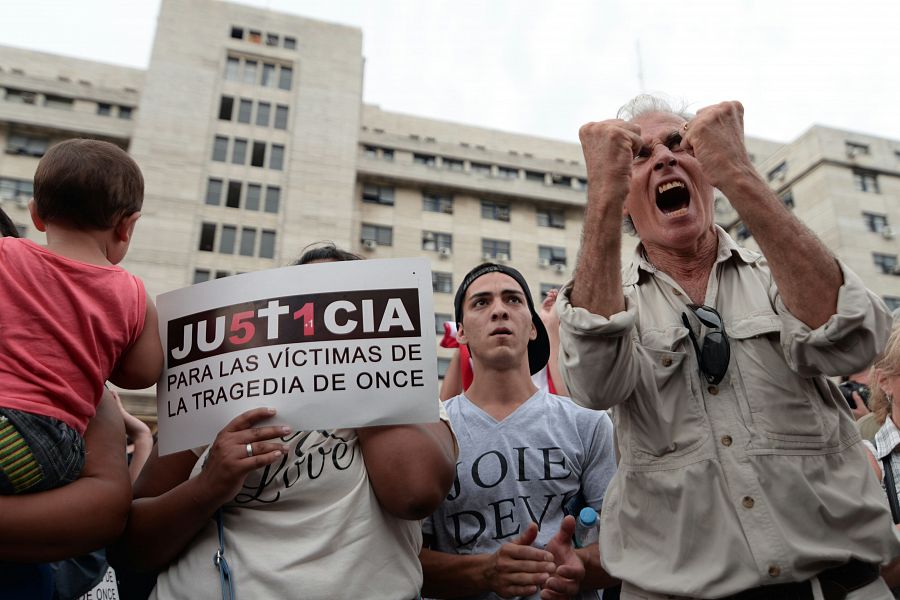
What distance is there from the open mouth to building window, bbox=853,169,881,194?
36.3m

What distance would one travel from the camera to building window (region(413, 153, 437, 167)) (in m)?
35.0

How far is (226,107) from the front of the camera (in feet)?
103

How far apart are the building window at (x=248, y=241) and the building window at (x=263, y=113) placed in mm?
5921

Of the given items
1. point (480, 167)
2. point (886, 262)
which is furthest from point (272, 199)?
point (886, 262)

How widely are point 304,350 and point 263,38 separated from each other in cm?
3544

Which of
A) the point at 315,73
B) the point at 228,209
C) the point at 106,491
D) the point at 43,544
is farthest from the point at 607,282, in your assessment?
the point at 315,73

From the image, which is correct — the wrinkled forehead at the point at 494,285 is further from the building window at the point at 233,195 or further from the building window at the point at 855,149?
the building window at the point at 855,149

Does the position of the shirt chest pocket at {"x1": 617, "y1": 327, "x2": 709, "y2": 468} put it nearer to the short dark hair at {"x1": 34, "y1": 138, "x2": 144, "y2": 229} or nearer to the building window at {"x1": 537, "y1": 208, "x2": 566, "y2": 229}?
the short dark hair at {"x1": 34, "y1": 138, "x2": 144, "y2": 229}

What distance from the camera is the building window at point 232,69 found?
32031 millimetres

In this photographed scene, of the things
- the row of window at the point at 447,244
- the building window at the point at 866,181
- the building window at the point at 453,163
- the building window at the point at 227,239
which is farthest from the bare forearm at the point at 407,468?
the building window at the point at 866,181

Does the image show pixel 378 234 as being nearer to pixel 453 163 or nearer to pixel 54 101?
pixel 453 163

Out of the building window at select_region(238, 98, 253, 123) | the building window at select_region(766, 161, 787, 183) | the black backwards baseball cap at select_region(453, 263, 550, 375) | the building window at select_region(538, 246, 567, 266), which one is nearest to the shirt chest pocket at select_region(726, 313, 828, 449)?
the black backwards baseball cap at select_region(453, 263, 550, 375)

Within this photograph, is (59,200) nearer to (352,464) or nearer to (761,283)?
(352,464)

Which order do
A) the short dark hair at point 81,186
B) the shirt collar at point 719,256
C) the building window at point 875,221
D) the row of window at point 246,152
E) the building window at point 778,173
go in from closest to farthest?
1. the short dark hair at point 81,186
2. the shirt collar at point 719,256
3. the row of window at point 246,152
4. the building window at point 875,221
5. the building window at point 778,173
